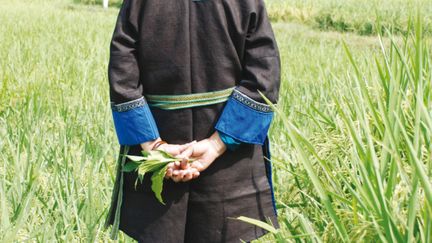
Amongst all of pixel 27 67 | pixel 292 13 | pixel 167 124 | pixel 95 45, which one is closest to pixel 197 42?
pixel 167 124

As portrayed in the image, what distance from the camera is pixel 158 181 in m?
1.21

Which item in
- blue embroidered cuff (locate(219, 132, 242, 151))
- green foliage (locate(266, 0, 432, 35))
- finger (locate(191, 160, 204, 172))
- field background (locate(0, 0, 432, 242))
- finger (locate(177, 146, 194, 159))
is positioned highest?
blue embroidered cuff (locate(219, 132, 242, 151))

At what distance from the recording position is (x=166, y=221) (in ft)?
4.23

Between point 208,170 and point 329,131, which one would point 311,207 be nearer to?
point 208,170

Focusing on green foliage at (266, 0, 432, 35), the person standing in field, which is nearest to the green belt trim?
the person standing in field

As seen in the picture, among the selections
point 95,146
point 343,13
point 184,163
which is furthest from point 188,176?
point 343,13

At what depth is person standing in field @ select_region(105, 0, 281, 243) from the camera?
1.27 metres

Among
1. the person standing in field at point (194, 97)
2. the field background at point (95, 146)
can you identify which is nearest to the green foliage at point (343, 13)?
the field background at point (95, 146)

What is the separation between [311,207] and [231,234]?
186mm

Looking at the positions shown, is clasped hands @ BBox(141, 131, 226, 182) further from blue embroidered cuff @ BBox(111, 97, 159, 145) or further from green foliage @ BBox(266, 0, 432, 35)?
green foliage @ BBox(266, 0, 432, 35)

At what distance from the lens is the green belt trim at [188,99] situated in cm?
128

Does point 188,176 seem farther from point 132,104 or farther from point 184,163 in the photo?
point 132,104

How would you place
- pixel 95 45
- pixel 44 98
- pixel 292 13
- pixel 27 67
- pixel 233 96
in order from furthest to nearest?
pixel 292 13 < pixel 95 45 < pixel 27 67 < pixel 44 98 < pixel 233 96

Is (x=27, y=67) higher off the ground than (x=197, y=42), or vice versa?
(x=197, y=42)
